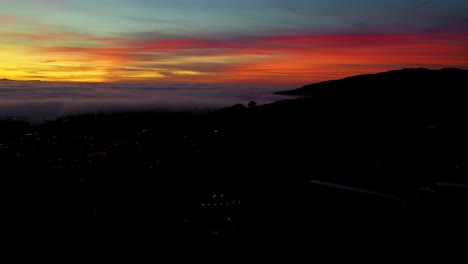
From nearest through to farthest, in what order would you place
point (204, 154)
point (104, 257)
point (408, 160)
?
point (104, 257)
point (408, 160)
point (204, 154)

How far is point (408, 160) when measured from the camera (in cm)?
2259

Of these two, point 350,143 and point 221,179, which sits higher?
point 350,143

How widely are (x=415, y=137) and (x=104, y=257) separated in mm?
26647

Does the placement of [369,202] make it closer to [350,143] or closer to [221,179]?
[221,179]

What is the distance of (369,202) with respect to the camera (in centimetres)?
1069

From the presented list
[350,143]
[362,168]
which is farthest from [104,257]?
[350,143]

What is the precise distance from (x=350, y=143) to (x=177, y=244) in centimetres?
1997

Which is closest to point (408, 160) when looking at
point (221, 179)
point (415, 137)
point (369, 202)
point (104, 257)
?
point (415, 137)

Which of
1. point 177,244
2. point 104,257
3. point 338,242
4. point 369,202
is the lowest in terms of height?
point 104,257

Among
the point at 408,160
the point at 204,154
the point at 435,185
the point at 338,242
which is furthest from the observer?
the point at 204,154

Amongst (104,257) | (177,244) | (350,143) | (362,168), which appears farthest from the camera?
(350,143)

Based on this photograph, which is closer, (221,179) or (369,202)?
(369,202)

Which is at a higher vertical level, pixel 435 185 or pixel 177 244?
pixel 435 185

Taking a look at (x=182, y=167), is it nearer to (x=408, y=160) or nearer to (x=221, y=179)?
(x=221, y=179)
